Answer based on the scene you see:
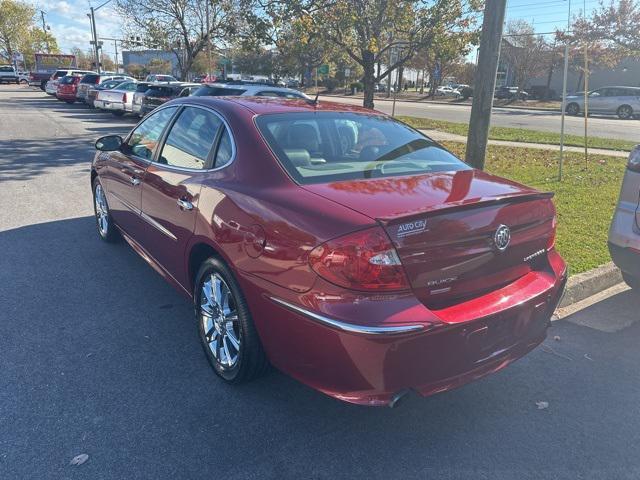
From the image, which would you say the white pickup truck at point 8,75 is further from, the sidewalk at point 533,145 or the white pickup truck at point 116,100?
the sidewalk at point 533,145

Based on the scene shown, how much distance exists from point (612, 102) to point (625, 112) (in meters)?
1.04

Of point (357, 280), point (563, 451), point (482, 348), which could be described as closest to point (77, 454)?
point (357, 280)

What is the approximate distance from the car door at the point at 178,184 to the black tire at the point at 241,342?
36cm

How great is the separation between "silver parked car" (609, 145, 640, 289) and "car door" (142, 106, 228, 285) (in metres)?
3.24

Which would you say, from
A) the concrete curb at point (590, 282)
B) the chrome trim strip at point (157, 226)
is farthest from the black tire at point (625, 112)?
the chrome trim strip at point (157, 226)

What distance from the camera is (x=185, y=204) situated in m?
3.29

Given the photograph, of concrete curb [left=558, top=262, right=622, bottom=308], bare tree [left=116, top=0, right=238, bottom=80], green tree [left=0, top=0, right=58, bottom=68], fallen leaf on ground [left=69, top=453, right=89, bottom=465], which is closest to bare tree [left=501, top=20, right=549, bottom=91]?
bare tree [left=116, top=0, right=238, bottom=80]

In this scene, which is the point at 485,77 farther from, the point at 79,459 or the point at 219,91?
the point at 219,91

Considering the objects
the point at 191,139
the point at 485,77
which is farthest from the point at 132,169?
the point at 485,77

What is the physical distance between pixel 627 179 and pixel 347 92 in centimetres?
6321

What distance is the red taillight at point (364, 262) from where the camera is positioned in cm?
223

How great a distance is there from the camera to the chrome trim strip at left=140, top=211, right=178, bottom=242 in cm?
357

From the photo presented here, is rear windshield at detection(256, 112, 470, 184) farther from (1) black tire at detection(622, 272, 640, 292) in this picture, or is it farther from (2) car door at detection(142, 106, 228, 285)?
(1) black tire at detection(622, 272, 640, 292)

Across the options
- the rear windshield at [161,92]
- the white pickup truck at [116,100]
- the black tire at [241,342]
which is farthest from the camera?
the white pickup truck at [116,100]
